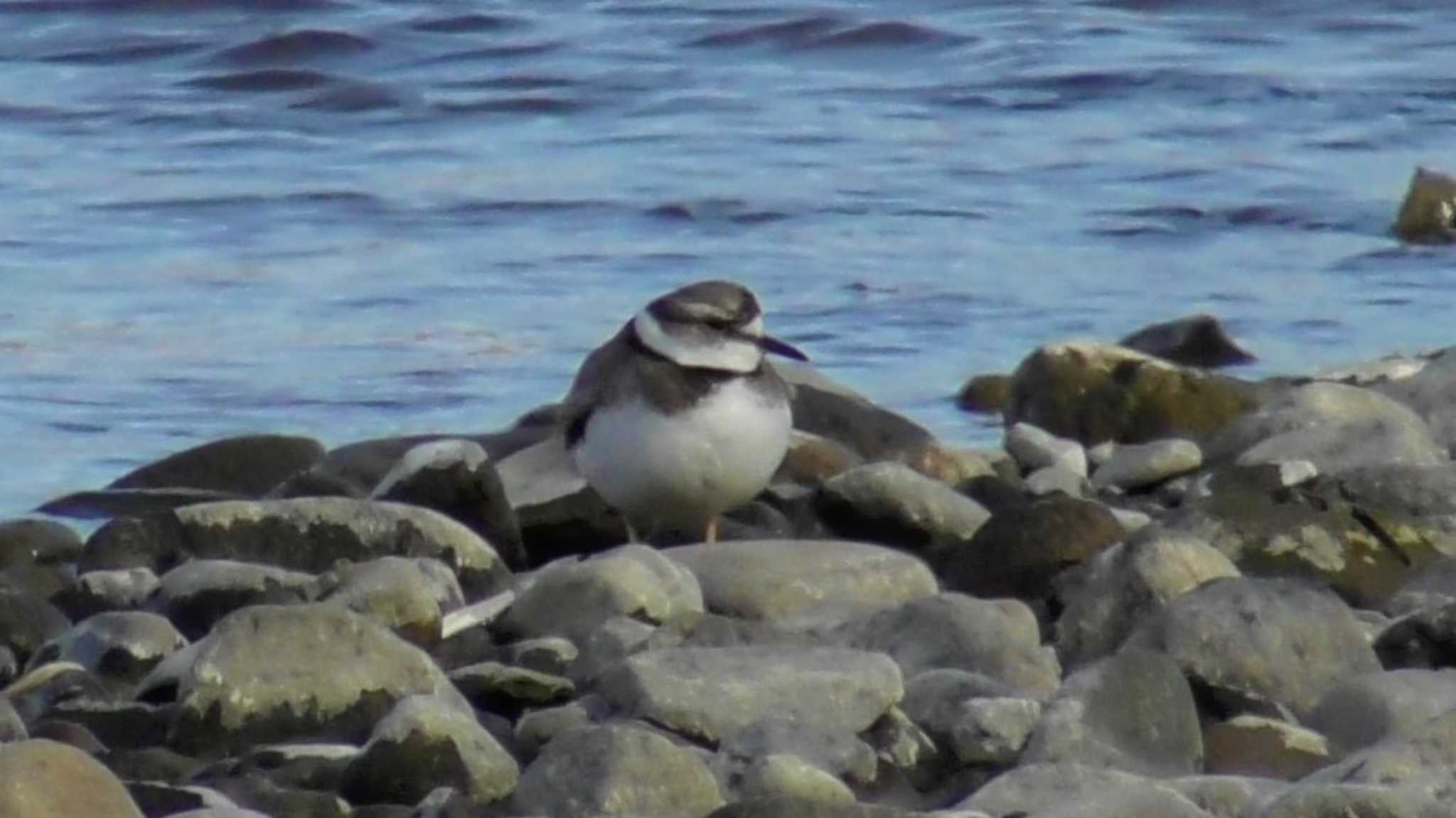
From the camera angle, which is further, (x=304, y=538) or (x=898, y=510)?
(x=898, y=510)

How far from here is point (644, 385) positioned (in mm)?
7887

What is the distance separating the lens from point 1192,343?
35.4ft

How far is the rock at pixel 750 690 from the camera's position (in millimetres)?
5844

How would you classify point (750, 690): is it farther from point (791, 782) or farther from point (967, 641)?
point (967, 641)

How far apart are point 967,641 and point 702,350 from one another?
1.87 m

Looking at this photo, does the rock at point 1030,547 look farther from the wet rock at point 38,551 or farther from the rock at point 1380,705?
the wet rock at point 38,551

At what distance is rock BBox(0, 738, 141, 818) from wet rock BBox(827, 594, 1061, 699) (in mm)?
1743

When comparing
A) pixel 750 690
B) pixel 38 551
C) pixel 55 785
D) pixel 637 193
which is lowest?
pixel 637 193

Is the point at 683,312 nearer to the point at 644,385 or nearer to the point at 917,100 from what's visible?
the point at 644,385

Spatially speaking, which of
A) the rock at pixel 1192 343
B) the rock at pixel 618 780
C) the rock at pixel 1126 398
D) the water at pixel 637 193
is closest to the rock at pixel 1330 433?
the rock at pixel 1126 398

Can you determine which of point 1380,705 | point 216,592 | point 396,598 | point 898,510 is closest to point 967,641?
point 1380,705

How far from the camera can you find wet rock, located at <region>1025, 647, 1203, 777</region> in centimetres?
574

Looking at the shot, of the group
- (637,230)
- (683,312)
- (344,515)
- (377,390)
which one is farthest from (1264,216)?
(344,515)

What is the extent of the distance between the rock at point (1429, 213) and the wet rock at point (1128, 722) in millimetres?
7259
